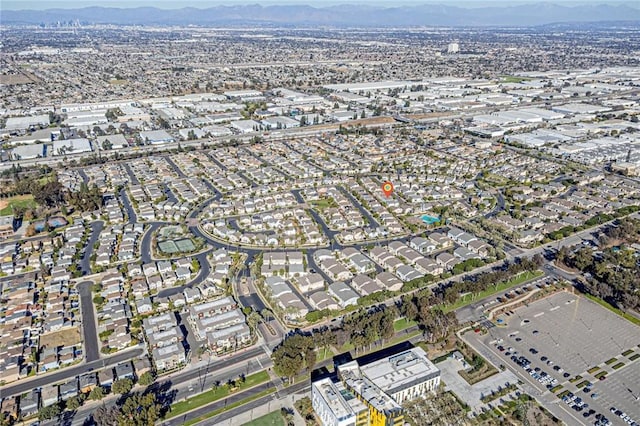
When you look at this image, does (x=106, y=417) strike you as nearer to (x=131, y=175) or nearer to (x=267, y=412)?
(x=267, y=412)

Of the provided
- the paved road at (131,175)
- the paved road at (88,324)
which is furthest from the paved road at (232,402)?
the paved road at (131,175)

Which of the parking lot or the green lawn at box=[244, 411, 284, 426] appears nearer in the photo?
the green lawn at box=[244, 411, 284, 426]

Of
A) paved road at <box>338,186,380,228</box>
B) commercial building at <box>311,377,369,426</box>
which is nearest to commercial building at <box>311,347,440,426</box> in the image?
commercial building at <box>311,377,369,426</box>

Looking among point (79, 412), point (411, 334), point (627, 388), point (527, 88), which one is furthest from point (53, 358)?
point (527, 88)

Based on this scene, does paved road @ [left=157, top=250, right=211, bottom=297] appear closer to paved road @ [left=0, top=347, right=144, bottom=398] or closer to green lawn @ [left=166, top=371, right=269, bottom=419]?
paved road @ [left=0, top=347, right=144, bottom=398]

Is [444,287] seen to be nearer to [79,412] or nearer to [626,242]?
[626,242]

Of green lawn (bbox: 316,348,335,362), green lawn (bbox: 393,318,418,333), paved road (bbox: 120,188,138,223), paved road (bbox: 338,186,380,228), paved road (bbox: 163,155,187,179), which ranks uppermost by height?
paved road (bbox: 163,155,187,179)

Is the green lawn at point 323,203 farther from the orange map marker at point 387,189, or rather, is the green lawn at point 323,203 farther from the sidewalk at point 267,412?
the sidewalk at point 267,412
